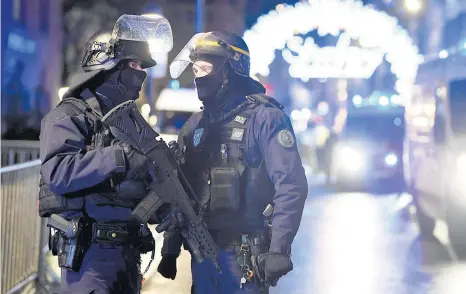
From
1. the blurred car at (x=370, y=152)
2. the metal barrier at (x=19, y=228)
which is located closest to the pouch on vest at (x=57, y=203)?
the metal barrier at (x=19, y=228)

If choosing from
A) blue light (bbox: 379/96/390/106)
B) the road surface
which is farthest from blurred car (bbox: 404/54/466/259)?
blue light (bbox: 379/96/390/106)

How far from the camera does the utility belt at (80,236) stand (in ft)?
12.6

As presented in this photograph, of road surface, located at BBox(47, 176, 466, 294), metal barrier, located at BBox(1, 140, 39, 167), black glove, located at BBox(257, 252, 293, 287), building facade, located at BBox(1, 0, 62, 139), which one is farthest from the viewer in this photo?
building facade, located at BBox(1, 0, 62, 139)

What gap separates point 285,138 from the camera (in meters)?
4.21

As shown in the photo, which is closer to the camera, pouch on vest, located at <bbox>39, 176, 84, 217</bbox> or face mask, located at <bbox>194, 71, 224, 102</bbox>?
pouch on vest, located at <bbox>39, 176, 84, 217</bbox>

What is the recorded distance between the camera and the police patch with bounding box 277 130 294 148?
13.8 ft

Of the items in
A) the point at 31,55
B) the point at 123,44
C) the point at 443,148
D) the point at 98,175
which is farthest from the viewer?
the point at 31,55

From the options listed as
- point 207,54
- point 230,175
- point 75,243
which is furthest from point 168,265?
point 207,54

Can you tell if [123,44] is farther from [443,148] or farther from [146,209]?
[443,148]

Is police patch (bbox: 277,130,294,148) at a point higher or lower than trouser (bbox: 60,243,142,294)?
higher

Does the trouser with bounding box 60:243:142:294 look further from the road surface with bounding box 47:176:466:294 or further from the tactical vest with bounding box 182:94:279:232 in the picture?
the road surface with bounding box 47:176:466:294

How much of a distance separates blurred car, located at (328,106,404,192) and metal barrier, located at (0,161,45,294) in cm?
1133

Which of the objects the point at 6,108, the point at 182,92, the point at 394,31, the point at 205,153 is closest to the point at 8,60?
the point at 6,108

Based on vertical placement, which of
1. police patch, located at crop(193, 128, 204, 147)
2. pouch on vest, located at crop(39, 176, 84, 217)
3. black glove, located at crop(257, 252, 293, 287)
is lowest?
black glove, located at crop(257, 252, 293, 287)
